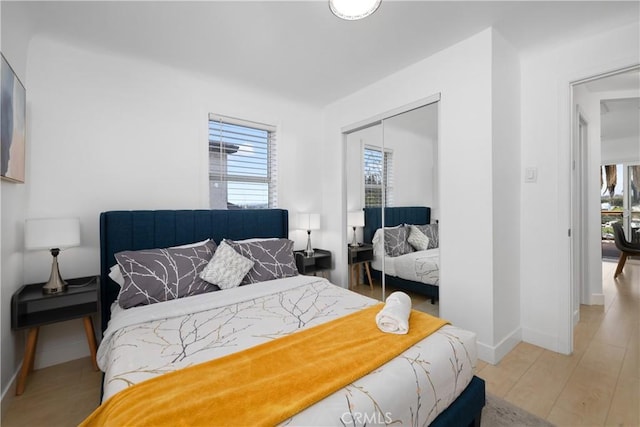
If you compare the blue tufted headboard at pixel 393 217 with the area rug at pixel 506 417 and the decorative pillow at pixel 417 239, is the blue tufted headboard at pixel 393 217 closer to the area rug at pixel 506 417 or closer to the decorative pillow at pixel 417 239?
the decorative pillow at pixel 417 239

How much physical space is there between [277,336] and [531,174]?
8.50ft

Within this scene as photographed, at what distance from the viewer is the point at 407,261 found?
9.64 feet

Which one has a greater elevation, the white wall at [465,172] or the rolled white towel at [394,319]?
the white wall at [465,172]

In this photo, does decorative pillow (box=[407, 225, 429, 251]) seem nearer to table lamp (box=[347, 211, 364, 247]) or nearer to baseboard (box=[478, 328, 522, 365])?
table lamp (box=[347, 211, 364, 247])

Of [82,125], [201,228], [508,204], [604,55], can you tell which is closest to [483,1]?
[604,55]

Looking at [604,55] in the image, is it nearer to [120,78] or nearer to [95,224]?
[120,78]

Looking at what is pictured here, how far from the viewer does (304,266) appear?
3.31 m

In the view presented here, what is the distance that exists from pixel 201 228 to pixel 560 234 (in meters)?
3.28

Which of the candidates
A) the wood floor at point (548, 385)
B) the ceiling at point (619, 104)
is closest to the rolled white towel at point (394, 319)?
the wood floor at point (548, 385)

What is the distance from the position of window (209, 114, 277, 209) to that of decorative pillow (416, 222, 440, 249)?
183 centimetres

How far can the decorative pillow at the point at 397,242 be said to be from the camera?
298 cm

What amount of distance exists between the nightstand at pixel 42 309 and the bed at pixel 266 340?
0.19 m

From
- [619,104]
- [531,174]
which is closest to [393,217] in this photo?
[531,174]

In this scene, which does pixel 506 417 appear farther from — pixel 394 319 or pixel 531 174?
pixel 531 174
